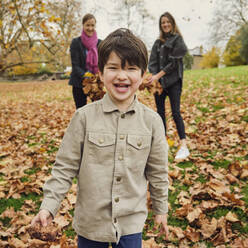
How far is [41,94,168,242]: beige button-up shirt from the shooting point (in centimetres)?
134

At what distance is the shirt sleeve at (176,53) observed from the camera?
3521mm

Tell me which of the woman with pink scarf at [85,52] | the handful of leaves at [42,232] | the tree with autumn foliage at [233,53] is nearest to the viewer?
the handful of leaves at [42,232]

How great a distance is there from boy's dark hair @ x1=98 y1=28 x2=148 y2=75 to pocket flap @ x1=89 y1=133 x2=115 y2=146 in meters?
0.40

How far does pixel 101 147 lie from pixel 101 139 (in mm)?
44

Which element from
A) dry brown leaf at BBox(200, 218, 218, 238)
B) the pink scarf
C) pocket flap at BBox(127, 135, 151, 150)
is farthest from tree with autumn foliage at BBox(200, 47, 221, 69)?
pocket flap at BBox(127, 135, 151, 150)

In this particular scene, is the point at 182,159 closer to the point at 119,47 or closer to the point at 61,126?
the point at 119,47

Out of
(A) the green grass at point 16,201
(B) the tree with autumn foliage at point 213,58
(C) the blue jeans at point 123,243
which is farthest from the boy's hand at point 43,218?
(B) the tree with autumn foliage at point 213,58

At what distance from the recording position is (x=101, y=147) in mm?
1335

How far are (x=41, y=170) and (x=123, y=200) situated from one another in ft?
8.76

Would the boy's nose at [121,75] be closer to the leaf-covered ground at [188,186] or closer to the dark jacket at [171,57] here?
the leaf-covered ground at [188,186]

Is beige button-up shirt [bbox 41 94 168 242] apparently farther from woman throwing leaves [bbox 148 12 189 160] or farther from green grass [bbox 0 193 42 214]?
woman throwing leaves [bbox 148 12 189 160]

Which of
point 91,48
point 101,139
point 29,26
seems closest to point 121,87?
point 101,139

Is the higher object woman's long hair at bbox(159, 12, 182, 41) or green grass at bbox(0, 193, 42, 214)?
woman's long hair at bbox(159, 12, 182, 41)

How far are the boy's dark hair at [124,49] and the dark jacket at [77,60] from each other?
2.37 m
